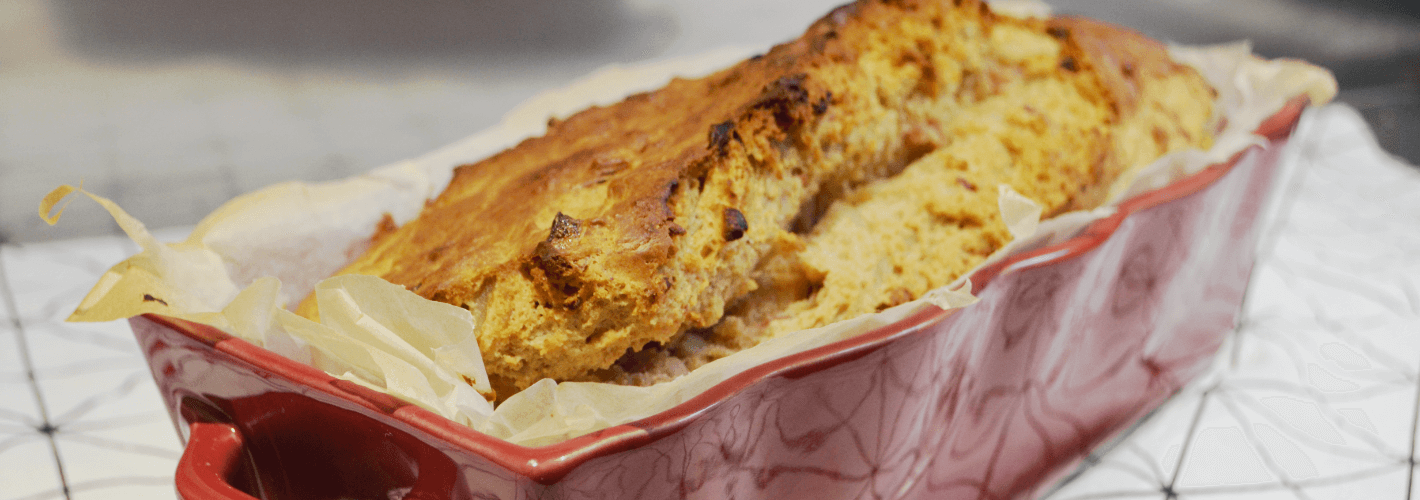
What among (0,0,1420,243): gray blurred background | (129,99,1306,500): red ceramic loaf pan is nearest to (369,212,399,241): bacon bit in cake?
(129,99,1306,500): red ceramic loaf pan

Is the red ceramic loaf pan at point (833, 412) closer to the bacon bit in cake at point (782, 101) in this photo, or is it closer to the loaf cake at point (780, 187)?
the loaf cake at point (780, 187)

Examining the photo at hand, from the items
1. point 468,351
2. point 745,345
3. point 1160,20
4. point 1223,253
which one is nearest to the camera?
point 468,351

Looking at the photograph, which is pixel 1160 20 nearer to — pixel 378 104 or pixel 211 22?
pixel 378 104

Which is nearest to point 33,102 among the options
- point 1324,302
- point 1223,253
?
point 1223,253

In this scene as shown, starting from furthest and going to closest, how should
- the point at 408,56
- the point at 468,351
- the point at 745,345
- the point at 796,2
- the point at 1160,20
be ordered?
the point at 1160,20
the point at 796,2
the point at 408,56
the point at 745,345
the point at 468,351

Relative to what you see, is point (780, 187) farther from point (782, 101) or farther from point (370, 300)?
point (370, 300)

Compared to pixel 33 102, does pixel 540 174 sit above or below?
below

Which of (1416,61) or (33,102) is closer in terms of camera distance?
(33,102)
